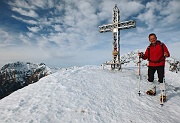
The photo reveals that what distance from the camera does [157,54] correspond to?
23.8 feet

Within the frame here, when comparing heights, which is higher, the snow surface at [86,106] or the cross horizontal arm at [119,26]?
the cross horizontal arm at [119,26]

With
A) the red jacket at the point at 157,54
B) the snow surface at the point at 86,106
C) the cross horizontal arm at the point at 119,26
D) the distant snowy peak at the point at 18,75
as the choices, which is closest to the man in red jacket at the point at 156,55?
the red jacket at the point at 157,54

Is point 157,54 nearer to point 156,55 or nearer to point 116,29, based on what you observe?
point 156,55

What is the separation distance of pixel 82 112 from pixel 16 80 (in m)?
182

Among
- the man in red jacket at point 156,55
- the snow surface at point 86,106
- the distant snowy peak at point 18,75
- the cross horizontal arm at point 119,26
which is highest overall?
the cross horizontal arm at point 119,26

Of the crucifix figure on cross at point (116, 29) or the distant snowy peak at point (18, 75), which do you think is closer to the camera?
the crucifix figure on cross at point (116, 29)

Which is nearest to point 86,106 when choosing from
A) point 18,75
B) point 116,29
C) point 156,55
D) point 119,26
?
point 156,55

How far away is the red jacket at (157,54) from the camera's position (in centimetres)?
710

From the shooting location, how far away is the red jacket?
7102mm

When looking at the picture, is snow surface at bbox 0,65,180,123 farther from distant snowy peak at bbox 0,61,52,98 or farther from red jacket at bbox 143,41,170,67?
distant snowy peak at bbox 0,61,52,98

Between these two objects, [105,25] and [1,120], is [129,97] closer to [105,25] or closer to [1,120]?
[1,120]

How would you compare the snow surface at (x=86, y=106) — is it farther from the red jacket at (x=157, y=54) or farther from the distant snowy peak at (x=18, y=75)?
the distant snowy peak at (x=18, y=75)

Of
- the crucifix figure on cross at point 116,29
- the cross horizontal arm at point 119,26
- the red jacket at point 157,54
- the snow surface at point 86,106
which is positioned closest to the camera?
the snow surface at point 86,106

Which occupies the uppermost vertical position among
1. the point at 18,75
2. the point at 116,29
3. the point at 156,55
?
the point at 116,29
